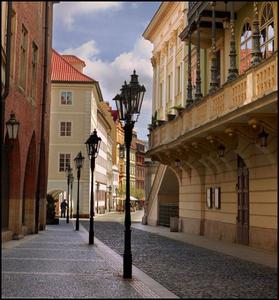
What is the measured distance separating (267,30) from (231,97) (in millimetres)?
4122

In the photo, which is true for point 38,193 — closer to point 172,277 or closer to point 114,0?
point 172,277

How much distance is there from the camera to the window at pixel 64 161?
58.1m

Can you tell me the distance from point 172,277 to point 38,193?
17394mm

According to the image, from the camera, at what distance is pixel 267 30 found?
67.4ft

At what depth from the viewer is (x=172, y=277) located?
12.0 meters

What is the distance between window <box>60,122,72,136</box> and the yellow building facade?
26.9 metres

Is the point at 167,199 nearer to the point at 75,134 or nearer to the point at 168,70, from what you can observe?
the point at 168,70

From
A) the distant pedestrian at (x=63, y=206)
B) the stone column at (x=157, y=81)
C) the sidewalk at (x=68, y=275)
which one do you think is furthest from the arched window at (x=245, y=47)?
the distant pedestrian at (x=63, y=206)

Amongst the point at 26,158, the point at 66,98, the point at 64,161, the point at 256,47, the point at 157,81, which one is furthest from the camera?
the point at 64,161

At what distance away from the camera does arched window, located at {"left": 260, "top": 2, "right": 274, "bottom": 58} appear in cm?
1989

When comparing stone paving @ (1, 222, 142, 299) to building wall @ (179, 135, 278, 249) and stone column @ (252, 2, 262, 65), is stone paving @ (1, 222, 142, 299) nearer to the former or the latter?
building wall @ (179, 135, 278, 249)

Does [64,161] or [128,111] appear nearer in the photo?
[128,111]

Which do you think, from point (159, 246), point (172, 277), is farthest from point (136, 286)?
point (159, 246)

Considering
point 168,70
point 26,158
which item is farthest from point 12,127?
point 168,70
